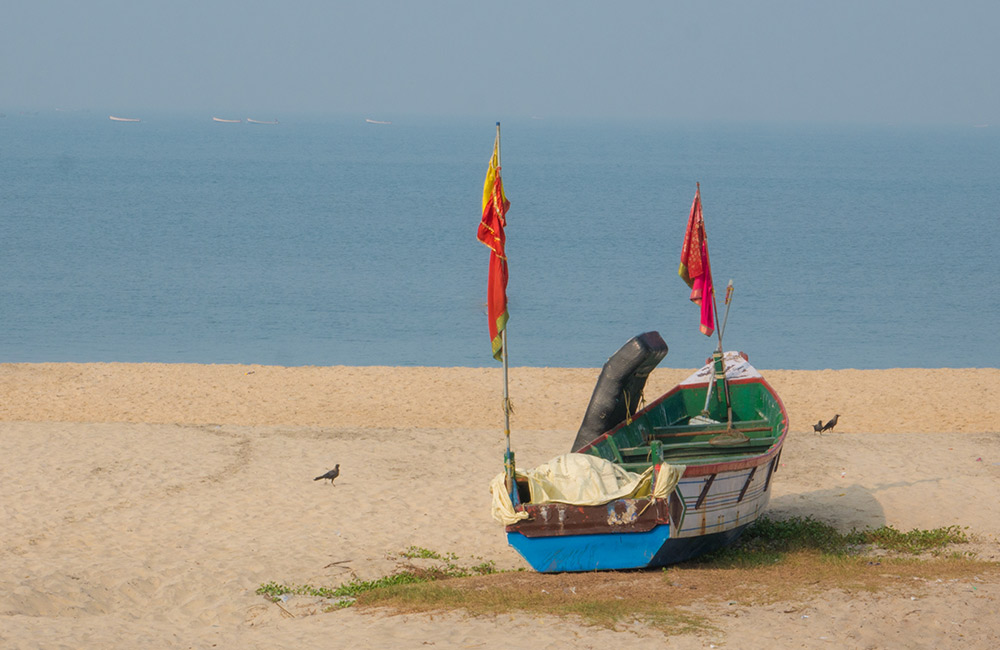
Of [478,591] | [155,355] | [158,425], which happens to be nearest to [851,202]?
[155,355]

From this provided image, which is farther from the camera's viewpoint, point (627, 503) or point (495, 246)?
point (495, 246)

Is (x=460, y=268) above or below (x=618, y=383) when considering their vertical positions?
below

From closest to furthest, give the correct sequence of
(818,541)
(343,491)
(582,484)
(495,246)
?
(495,246) → (582,484) → (818,541) → (343,491)

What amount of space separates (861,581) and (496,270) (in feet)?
15.1

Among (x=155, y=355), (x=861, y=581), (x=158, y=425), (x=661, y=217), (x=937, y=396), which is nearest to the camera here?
(x=861, y=581)

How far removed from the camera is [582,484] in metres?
10.9

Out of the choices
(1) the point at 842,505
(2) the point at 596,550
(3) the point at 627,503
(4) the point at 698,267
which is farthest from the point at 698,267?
(2) the point at 596,550

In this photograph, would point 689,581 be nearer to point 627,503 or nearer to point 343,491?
point 627,503

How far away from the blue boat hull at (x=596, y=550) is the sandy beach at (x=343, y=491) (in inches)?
48.9

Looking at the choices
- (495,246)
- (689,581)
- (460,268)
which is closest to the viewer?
(689,581)

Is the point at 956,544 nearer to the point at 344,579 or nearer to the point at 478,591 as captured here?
Answer: the point at 478,591

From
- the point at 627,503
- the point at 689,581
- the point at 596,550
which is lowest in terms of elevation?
the point at 689,581

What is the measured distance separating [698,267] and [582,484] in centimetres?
455

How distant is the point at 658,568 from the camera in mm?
11031
